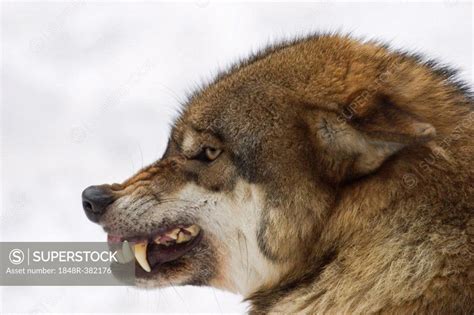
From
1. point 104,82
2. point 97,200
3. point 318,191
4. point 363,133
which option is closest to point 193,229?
point 97,200

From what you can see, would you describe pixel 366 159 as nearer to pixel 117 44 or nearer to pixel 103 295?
pixel 103 295

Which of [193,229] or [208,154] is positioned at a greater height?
[208,154]

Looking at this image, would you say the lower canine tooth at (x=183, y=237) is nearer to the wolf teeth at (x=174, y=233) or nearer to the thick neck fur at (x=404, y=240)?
the wolf teeth at (x=174, y=233)

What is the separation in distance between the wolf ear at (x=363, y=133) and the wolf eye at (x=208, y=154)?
464 mm

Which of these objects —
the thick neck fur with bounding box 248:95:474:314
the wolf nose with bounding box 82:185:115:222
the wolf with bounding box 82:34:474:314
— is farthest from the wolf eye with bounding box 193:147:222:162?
the thick neck fur with bounding box 248:95:474:314

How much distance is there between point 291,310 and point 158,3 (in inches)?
291

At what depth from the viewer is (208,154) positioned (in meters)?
3.45

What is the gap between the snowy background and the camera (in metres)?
6.62

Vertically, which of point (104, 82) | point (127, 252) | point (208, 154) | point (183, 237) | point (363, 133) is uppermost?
point (363, 133)

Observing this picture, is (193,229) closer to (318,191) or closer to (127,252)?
(127,252)

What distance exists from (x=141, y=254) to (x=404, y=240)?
1249 mm

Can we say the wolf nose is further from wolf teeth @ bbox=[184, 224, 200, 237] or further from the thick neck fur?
the thick neck fur

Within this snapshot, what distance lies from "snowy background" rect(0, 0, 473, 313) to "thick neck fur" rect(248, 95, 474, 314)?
2.87 meters

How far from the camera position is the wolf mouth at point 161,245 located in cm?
349
